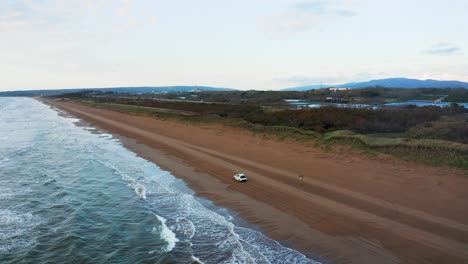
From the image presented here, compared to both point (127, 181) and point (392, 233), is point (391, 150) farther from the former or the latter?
point (127, 181)

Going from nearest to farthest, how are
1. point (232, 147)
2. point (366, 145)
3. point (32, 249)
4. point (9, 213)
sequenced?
point (32, 249)
point (9, 213)
point (366, 145)
point (232, 147)

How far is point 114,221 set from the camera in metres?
13.2

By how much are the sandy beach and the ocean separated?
1041mm

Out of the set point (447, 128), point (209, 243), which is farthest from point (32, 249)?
point (447, 128)

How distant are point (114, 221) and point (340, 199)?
8.62 metres

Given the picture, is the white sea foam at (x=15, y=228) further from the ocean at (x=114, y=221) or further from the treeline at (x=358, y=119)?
the treeline at (x=358, y=119)

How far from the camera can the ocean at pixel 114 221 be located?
10273 millimetres

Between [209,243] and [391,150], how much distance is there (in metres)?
13.0

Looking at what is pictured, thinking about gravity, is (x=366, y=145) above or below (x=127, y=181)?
above

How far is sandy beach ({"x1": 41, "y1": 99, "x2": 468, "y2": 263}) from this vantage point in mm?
10406

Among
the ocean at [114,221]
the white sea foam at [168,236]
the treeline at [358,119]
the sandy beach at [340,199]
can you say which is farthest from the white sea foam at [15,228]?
the treeline at [358,119]

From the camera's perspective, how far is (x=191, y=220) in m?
13.1

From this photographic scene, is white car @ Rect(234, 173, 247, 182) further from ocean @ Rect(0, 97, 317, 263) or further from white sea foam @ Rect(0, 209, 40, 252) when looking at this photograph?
white sea foam @ Rect(0, 209, 40, 252)

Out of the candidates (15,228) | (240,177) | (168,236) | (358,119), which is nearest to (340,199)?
(240,177)
